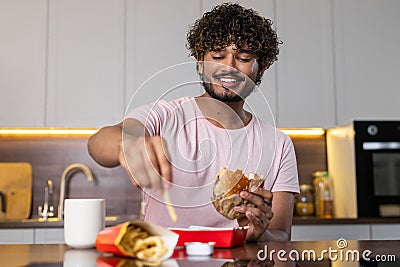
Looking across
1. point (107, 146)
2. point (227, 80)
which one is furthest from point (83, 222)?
point (227, 80)

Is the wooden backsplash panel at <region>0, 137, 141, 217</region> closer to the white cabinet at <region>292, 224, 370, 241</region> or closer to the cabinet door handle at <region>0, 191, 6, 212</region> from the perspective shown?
the cabinet door handle at <region>0, 191, 6, 212</region>

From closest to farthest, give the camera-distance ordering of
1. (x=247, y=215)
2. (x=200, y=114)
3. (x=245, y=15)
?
1. (x=247, y=215)
2. (x=200, y=114)
3. (x=245, y=15)

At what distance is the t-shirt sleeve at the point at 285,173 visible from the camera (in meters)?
1.48

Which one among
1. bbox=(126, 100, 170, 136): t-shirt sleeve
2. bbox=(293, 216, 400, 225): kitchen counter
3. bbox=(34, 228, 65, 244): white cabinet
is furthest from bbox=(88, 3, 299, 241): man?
bbox=(34, 228, 65, 244): white cabinet

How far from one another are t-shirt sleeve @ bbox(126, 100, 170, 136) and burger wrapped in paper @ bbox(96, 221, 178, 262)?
225mm

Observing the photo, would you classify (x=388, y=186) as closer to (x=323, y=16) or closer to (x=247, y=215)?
(x=323, y=16)

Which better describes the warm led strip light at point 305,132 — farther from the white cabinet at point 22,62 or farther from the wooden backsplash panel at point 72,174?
the white cabinet at point 22,62

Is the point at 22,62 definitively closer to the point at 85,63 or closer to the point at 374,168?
the point at 85,63

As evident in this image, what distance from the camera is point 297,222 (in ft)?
8.10

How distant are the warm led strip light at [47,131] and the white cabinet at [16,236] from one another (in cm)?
56

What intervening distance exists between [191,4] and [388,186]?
1.36 metres

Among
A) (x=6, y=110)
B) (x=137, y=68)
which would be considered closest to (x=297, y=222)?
(x=137, y=68)

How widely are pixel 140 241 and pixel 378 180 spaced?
1925 mm

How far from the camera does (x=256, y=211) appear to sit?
115cm
